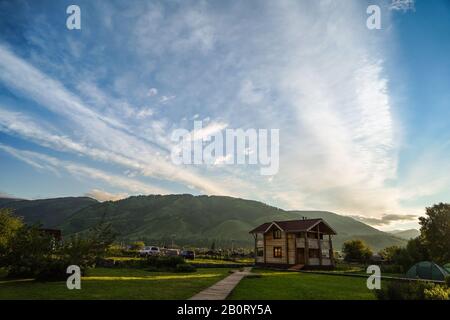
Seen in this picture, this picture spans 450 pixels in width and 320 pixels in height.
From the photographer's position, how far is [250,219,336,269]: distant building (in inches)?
1857

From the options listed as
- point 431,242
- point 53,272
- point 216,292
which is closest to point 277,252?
point 431,242

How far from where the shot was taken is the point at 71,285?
17.5 metres

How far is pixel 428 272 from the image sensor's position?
107ft

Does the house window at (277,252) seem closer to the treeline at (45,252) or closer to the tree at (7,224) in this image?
the treeline at (45,252)

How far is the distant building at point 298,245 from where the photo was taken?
4716 cm

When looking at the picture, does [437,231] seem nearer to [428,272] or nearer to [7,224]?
[428,272]

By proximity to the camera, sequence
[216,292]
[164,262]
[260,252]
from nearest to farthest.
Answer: [216,292]
[164,262]
[260,252]

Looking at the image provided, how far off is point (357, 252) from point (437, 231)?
19.3 meters

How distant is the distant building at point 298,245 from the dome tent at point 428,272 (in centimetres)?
1465

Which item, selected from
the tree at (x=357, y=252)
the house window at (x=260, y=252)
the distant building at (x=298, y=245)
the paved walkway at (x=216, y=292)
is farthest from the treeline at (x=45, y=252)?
the tree at (x=357, y=252)
